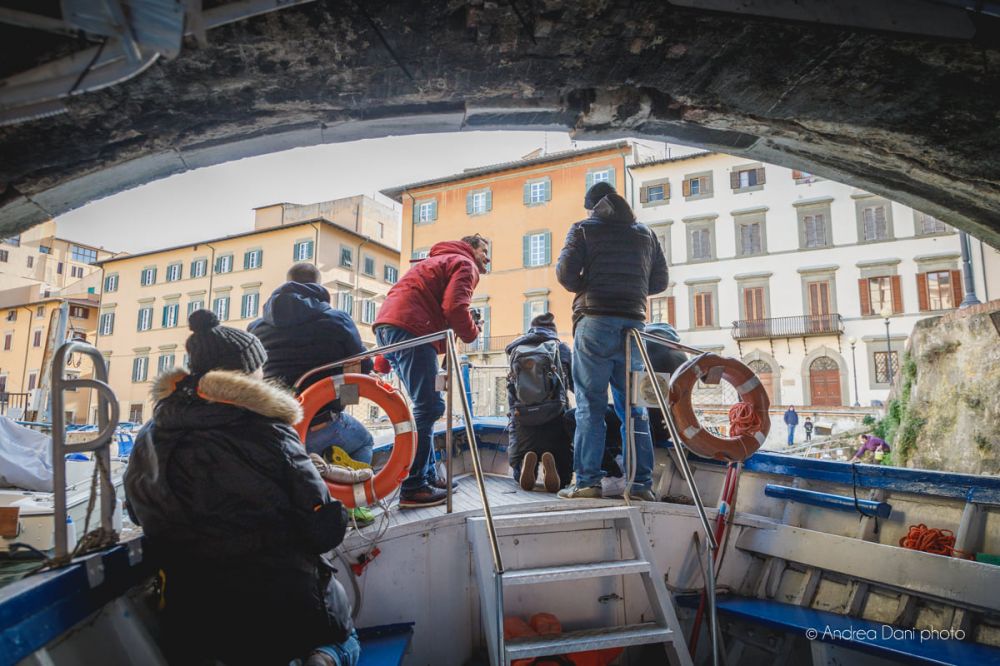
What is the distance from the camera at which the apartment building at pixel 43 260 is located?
144 ft

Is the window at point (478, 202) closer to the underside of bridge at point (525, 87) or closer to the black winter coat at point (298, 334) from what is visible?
the black winter coat at point (298, 334)

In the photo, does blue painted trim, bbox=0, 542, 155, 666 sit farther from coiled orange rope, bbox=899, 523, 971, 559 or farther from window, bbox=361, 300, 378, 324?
window, bbox=361, 300, 378, 324

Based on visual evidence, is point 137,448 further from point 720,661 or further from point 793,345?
point 793,345

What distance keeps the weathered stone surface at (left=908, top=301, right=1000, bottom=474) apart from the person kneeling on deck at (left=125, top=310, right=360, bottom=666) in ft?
20.3

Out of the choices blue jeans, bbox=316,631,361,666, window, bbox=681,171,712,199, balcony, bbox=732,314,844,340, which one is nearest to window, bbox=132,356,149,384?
window, bbox=681,171,712,199

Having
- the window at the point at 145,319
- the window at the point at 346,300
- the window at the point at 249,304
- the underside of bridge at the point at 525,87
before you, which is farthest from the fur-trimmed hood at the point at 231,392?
the window at the point at 145,319

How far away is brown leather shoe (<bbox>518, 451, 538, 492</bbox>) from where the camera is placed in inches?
149

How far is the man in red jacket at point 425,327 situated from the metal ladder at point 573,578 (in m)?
0.65

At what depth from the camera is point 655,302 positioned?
1102 inches

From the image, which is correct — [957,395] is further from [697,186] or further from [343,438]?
[697,186]

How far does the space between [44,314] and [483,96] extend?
150ft

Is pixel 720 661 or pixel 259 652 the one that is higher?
pixel 259 652

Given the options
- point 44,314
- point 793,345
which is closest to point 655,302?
point 793,345

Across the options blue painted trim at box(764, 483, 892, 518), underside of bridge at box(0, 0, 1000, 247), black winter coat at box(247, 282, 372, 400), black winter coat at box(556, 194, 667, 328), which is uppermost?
underside of bridge at box(0, 0, 1000, 247)
